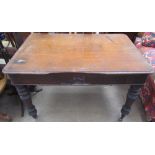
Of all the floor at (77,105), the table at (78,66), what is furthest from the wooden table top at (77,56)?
the floor at (77,105)

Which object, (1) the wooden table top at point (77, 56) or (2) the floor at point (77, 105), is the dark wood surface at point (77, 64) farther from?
(2) the floor at point (77, 105)

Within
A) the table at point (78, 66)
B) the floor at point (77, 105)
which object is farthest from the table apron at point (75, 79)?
the floor at point (77, 105)

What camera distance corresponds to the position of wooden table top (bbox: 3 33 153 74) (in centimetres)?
103

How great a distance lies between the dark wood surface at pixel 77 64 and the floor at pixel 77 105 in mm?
632

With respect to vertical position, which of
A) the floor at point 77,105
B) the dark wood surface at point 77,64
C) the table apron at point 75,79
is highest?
the dark wood surface at point 77,64

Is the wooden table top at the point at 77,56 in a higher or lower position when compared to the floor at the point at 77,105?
higher

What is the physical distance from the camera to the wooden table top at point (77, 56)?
1.03 metres

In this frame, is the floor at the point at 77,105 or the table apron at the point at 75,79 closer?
the table apron at the point at 75,79

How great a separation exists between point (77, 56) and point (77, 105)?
0.75 meters

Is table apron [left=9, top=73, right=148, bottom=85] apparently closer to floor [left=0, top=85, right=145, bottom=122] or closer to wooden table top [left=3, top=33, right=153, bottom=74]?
wooden table top [left=3, top=33, right=153, bottom=74]

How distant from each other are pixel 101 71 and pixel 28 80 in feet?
1.72

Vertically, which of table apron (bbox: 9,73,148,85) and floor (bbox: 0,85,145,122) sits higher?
table apron (bbox: 9,73,148,85)

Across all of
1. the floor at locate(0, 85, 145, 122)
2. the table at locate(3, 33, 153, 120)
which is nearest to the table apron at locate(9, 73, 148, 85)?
the table at locate(3, 33, 153, 120)
